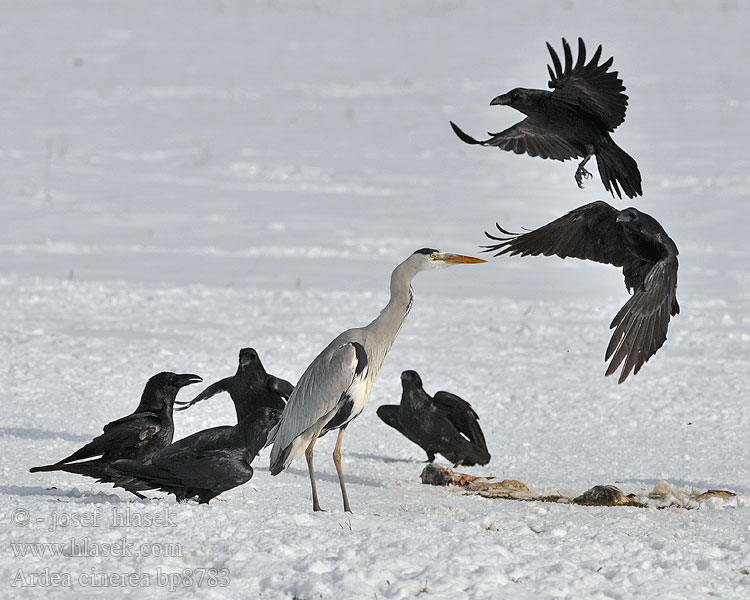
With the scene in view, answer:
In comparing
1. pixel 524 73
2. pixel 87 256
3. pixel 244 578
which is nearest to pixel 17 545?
pixel 244 578

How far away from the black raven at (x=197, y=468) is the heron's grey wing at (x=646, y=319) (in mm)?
2098

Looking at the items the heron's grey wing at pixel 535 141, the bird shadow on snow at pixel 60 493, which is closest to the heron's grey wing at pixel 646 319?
the heron's grey wing at pixel 535 141

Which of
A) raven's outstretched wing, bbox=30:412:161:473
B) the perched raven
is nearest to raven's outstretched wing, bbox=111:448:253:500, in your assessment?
the perched raven

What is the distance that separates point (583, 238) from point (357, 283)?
715 cm

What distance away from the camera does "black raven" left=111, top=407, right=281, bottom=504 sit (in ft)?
19.6

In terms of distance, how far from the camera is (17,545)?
500 centimetres

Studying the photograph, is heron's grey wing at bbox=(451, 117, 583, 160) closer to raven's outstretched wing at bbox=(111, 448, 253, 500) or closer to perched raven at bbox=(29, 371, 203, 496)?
perched raven at bbox=(29, 371, 203, 496)

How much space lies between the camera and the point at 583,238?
277 inches

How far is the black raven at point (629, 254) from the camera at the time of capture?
624 centimetres

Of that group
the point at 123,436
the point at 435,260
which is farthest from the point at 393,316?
the point at 123,436

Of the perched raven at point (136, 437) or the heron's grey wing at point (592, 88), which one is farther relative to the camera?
the heron's grey wing at point (592, 88)

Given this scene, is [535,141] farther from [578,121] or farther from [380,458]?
[380,458]

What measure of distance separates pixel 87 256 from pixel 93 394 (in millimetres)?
6312

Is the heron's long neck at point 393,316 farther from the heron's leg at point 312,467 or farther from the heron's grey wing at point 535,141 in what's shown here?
the heron's grey wing at point 535,141
